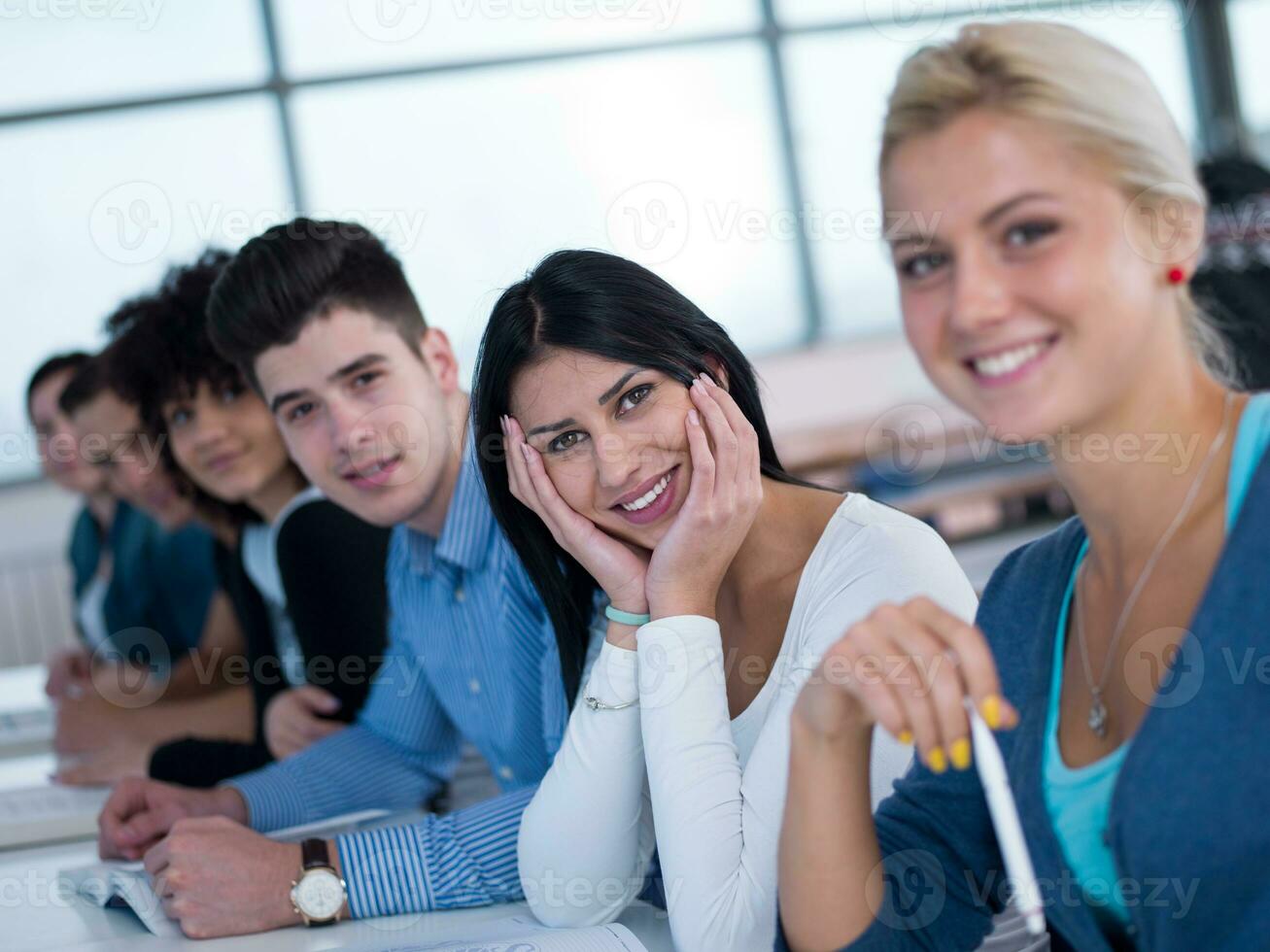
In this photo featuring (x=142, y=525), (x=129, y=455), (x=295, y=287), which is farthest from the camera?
(x=142, y=525)

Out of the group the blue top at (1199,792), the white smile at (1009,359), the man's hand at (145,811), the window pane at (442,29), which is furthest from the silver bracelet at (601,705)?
the window pane at (442,29)

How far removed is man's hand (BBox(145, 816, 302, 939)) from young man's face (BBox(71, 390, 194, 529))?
1.49 m

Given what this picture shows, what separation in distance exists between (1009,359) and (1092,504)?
14 cm

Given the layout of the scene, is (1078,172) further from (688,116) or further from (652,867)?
(688,116)

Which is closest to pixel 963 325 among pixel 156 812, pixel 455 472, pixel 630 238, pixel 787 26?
pixel 455 472

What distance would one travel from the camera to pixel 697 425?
129cm

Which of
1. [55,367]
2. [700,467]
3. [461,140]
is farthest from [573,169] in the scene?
[700,467]

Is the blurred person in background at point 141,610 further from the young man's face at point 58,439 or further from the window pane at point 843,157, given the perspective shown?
the window pane at point 843,157

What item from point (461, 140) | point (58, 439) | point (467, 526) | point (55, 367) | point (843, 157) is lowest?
point (467, 526)

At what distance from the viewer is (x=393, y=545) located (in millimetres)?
1882

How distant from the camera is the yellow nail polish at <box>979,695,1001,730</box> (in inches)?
31.3

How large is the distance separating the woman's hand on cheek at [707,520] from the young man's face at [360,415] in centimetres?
58

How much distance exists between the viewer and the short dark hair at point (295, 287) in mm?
1764

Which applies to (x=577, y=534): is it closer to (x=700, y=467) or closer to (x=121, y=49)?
(x=700, y=467)
